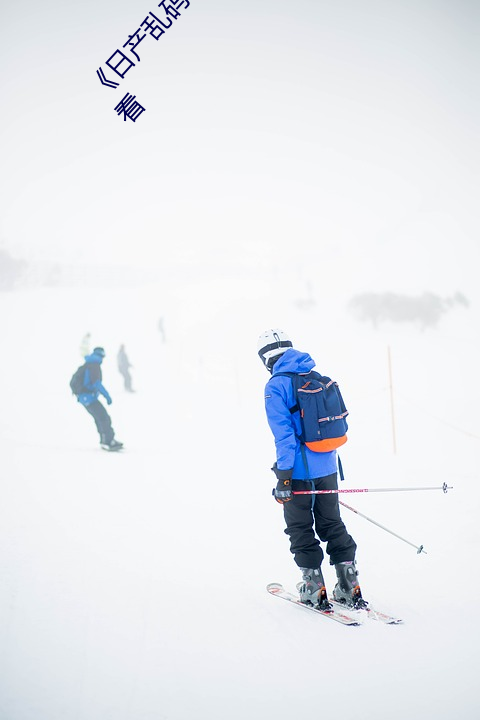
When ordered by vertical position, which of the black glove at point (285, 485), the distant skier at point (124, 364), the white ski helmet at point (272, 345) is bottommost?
the black glove at point (285, 485)

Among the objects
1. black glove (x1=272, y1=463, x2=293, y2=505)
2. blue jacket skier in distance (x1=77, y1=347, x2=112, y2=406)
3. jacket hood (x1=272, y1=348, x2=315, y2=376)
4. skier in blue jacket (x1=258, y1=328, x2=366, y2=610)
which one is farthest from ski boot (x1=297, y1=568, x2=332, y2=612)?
blue jacket skier in distance (x1=77, y1=347, x2=112, y2=406)

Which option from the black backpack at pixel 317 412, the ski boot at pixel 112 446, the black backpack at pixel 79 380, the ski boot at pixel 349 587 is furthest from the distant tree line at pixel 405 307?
the ski boot at pixel 349 587

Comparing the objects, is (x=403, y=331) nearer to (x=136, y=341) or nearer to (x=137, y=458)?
(x=136, y=341)

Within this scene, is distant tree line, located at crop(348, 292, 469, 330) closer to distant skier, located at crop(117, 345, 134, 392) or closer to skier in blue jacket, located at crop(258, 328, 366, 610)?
distant skier, located at crop(117, 345, 134, 392)

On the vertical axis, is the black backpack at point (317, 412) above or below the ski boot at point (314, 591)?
above

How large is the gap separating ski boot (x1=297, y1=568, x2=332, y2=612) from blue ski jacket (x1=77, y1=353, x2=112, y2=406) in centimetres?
544

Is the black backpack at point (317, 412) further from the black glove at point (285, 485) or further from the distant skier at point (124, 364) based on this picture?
the distant skier at point (124, 364)

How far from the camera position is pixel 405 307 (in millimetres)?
35375

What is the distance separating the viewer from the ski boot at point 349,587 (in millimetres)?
2830

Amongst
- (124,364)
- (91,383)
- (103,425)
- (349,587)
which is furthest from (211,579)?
(124,364)

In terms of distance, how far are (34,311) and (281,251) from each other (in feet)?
170

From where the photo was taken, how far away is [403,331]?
32250 mm

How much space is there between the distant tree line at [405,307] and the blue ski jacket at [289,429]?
32.8 metres

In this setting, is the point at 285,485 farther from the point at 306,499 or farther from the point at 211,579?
the point at 211,579
